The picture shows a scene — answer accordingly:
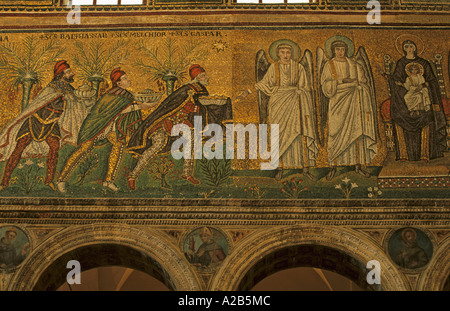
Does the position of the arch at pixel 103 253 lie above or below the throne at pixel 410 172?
below

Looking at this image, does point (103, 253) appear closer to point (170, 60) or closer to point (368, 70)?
point (170, 60)

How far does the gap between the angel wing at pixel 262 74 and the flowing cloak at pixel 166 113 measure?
0.90 m

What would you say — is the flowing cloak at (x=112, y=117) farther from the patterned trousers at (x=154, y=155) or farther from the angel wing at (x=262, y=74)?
the angel wing at (x=262, y=74)

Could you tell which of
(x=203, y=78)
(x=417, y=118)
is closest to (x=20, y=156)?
(x=203, y=78)

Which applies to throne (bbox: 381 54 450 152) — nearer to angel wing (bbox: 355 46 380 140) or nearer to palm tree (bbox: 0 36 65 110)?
angel wing (bbox: 355 46 380 140)

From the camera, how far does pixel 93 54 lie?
1316cm

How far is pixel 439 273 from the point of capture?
1138cm

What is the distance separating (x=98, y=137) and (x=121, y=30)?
2.00 meters

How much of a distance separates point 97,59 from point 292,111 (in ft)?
11.1

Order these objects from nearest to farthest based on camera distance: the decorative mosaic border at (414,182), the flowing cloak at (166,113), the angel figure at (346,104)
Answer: the decorative mosaic border at (414,182) → the angel figure at (346,104) → the flowing cloak at (166,113)

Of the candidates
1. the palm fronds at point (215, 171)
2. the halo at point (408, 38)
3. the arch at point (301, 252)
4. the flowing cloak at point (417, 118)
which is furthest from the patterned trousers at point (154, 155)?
the halo at point (408, 38)

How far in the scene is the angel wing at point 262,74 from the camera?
12625mm
